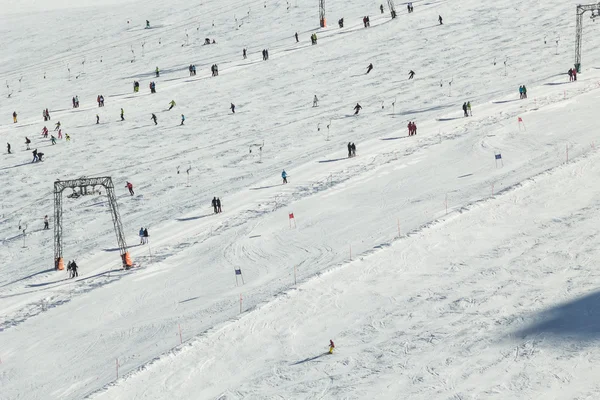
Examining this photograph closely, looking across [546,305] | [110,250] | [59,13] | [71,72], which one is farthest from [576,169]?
[59,13]

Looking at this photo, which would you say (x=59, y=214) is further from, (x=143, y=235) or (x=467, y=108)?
(x=467, y=108)

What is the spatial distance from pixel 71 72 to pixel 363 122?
3323 cm

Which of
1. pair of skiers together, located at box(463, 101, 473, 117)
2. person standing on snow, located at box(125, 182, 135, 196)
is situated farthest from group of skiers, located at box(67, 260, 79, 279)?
pair of skiers together, located at box(463, 101, 473, 117)

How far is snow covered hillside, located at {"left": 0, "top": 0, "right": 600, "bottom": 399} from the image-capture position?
26078 mm

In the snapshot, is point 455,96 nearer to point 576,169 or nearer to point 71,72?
point 576,169

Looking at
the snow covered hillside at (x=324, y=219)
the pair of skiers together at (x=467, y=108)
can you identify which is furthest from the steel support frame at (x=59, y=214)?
the pair of skiers together at (x=467, y=108)

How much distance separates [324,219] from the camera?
37.2 meters

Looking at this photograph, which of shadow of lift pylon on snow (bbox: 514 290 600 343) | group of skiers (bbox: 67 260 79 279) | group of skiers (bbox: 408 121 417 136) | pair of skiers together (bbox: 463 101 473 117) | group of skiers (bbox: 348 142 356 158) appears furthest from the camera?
pair of skiers together (bbox: 463 101 473 117)

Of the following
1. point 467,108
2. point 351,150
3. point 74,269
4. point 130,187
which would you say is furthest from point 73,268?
point 467,108

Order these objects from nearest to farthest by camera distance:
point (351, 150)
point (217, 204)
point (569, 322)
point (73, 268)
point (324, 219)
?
1. point (569, 322)
2. point (73, 268)
3. point (324, 219)
4. point (217, 204)
5. point (351, 150)

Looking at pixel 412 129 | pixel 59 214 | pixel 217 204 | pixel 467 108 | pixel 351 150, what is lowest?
pixel 217 204

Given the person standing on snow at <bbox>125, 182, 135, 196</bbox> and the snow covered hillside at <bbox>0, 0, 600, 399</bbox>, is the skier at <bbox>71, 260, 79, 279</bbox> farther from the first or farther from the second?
the person standing on snow at <bbox>125, 182, 135, 196</bbox>

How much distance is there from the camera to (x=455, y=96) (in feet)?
174

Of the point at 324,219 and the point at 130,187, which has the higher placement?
the point at 130,187
